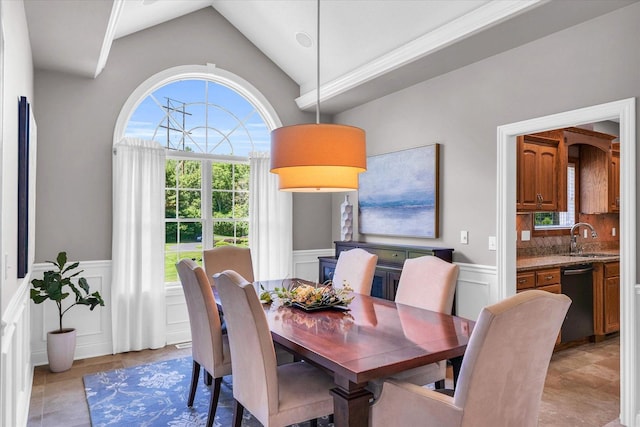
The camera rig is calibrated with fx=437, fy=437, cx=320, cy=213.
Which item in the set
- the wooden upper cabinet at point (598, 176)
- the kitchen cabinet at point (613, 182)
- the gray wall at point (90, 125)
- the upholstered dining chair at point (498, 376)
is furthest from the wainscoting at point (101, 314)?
the kitchen cabinet at point (613, 182)

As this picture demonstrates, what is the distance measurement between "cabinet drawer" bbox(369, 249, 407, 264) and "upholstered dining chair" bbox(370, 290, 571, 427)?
2.29 meters

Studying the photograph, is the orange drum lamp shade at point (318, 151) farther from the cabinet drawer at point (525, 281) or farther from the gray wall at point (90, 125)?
the gray wall at point (90, 125)

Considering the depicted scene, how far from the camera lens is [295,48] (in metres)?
4.81

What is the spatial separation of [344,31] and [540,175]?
2456 mm

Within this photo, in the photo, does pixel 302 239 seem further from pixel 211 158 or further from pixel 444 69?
pixel 444 69

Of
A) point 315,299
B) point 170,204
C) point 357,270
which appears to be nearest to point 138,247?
point 170,204

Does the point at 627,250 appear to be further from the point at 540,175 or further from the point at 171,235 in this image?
the point at 171,235

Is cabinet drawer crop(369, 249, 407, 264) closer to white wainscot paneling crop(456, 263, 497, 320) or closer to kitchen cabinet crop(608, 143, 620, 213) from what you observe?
white wainscot paneling crop(456, 263, 497, 320)

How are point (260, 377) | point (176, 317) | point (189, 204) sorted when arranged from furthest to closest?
point (189, 204) < point (176, 317) < point (260, 377)

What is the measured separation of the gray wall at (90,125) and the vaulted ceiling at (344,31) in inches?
6.5

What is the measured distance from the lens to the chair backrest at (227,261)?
3867 millimetres

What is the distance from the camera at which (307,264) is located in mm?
5621

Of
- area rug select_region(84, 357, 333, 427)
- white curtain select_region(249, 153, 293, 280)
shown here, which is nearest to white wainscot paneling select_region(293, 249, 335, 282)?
white curtain select_region(249, 153, 293, 280)

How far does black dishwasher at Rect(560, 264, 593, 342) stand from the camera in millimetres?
4202
